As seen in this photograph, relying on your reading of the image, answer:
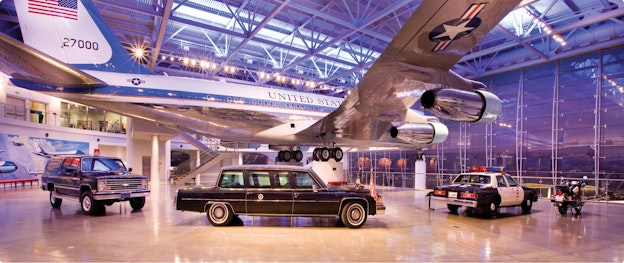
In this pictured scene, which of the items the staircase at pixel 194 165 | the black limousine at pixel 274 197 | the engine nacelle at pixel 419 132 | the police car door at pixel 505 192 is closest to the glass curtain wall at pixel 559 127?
the engine nacelle at pixel 419 132

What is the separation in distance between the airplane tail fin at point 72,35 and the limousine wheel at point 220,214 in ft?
20.7

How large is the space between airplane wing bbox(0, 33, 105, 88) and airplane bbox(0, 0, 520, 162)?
0.9 inches

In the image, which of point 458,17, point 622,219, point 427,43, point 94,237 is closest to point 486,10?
point 458,17

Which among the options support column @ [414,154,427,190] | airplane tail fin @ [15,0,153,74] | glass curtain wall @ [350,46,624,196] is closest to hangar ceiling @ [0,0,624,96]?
glass curtain wall @ [350,46,624,196]

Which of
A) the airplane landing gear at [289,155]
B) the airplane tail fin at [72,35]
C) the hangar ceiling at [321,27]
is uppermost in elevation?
the hangar ceiling at [321,27]

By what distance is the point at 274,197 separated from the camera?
6.75 meters

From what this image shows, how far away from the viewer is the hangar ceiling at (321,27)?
14.1 meters

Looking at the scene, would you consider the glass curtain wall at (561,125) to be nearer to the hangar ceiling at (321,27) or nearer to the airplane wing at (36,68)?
the hangar ceiling at (321,27)

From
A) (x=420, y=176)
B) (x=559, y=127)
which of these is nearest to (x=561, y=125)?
(x=559, y=127)

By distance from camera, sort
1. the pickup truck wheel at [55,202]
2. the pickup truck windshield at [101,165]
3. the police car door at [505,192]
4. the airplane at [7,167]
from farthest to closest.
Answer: the airplane at [7,167] < the pickup truck wheel at [55,202] < the police car door at [505,192] < the pickup truck windshield at [101,165]

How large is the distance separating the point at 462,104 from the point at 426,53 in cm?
126

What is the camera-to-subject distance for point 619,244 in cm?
601

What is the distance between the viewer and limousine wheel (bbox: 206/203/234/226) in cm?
690

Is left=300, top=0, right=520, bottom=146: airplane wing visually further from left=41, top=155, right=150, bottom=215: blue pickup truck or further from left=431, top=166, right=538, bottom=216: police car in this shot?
left=41, top=155, right=150, bottom=215: blue pickup truck
